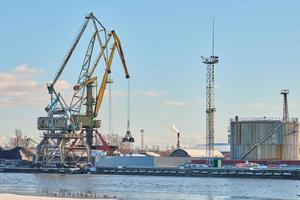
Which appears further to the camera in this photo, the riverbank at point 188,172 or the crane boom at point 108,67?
the crane boom at point 108,67

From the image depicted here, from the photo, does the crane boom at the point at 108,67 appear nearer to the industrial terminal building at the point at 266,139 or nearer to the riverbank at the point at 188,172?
the riverbank at the point at 188,172

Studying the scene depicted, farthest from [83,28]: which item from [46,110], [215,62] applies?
[215,62]

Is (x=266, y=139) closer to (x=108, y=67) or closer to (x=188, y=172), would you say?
(x=188, y=172)

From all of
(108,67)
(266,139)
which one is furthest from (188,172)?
(108,67)

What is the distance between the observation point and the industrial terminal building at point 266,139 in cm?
13825

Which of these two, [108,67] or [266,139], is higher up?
[108,67]

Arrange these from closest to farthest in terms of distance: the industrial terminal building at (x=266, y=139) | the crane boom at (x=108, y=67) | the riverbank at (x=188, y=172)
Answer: the riverbank at (x=188, y=172), the industrial terminal building at (x=266, y=139), the crane boom at (x=108, y=67)

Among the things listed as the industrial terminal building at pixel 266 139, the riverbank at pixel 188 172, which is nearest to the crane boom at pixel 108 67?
the riverbank at pixel 188 172

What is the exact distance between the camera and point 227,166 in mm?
137000

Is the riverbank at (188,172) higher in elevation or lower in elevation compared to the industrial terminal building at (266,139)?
lower

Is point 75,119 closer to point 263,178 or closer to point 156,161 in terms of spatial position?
point 156,161

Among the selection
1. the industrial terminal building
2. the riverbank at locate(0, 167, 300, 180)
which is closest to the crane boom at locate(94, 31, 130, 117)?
the riverbank at locate(0, 167, 300, 180)

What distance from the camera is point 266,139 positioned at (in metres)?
139

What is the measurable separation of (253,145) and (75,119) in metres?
38.5
